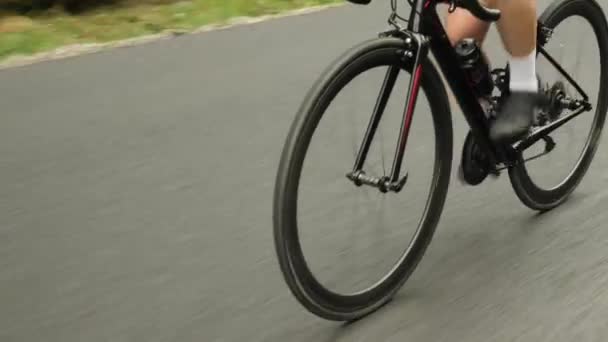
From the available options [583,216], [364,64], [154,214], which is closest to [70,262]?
[154,214]

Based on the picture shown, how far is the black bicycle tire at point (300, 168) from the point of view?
9.11 feet

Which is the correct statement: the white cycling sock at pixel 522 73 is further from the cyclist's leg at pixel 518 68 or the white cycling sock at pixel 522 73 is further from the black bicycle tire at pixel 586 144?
the black bicycle tire at pixel 586 144

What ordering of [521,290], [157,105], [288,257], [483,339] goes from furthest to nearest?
[157,105]
[521,290]
[483,339]
[288,257]

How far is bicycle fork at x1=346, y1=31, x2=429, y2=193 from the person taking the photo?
2.95 meters

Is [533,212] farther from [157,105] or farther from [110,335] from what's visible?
[157,105]

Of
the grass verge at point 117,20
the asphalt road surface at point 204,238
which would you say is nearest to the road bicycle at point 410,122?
the asphalt road surface at point 204,238

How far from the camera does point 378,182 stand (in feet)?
10.0

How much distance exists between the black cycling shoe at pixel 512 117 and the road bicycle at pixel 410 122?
0.10 ft

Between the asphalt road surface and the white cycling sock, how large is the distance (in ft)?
0.97

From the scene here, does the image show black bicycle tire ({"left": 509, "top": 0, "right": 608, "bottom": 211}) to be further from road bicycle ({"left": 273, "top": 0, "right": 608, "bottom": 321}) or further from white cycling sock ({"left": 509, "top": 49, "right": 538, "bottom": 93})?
white cycling sock ({"left": 509, "top": 49, "right": 538, "bottom": 93})

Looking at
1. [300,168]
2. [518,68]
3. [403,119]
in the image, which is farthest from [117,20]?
[300,168]

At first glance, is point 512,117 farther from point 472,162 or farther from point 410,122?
point 410,122

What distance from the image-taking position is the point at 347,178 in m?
3.14

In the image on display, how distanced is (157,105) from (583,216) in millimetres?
2931
